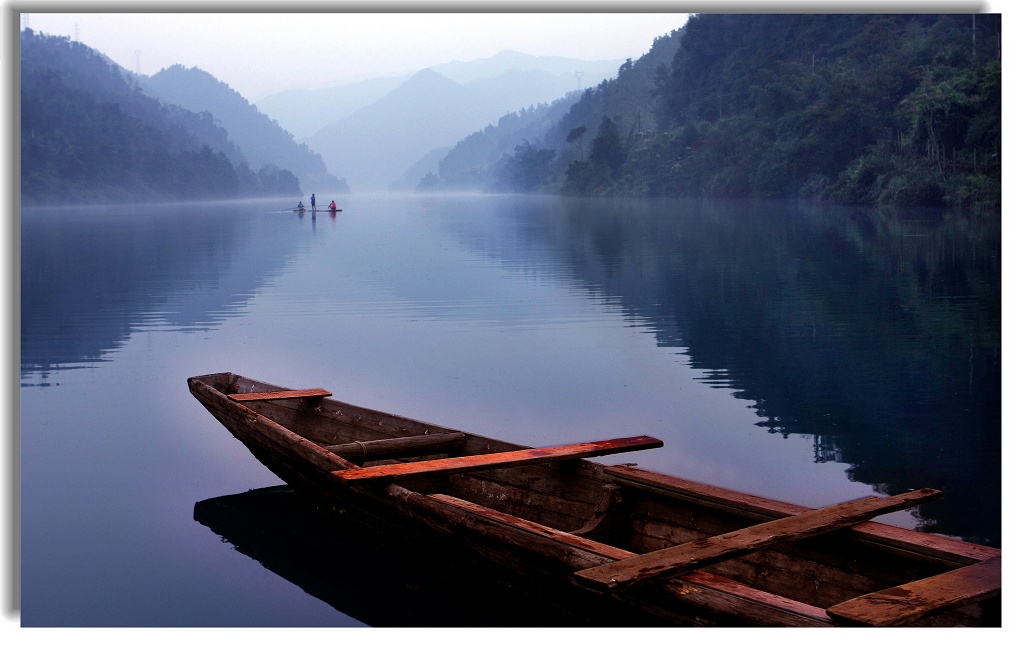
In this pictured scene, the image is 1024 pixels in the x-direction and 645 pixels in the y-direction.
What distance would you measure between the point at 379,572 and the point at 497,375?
5.42 m

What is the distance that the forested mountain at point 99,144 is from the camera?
290ft

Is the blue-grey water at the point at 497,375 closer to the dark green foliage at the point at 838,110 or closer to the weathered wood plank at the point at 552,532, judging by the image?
the weathered wood plank at the point at 552,532

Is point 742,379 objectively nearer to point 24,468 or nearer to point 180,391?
point 180,391

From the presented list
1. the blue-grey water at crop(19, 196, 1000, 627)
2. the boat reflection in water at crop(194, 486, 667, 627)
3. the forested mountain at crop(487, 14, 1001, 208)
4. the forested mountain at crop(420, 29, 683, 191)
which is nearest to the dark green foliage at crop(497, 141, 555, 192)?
the forested mountain at crop(420, 29, 683, 191)

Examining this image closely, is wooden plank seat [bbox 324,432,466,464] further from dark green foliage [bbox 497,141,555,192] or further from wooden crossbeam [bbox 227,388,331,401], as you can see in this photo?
dark green foliage [bbox 497,141,555,192]

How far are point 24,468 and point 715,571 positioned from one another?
5.74 meters

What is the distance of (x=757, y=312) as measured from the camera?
619 inches

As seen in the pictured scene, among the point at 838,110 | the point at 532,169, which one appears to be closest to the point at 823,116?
the point at 838,110

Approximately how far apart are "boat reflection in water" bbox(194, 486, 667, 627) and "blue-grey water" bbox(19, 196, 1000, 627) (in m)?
0.14

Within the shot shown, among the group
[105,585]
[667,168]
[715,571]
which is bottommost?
[105,585]

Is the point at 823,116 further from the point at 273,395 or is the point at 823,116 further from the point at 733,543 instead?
the point at 733,543

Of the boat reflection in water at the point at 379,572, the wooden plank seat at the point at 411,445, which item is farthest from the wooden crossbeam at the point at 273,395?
the wooden plank seat at the point at 411,445

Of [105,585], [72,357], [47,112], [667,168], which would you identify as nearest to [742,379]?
[105,585]

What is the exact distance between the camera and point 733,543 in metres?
4.90
